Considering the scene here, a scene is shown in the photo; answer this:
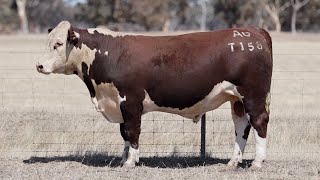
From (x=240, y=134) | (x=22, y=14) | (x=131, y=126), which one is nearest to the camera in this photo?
(x=131, y=126)

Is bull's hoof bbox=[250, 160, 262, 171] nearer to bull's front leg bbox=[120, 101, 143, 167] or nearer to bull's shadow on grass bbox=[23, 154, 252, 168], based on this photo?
bull's shadow on grass bbox=[23, 154, 252, 168]

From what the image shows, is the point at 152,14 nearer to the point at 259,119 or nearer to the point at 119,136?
the point at 119,136

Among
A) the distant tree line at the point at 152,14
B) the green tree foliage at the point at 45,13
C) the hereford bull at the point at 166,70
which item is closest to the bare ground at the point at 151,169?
the hereford bull at the point at 166,70

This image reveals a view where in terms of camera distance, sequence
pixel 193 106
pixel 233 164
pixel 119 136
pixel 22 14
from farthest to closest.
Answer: pixel 22 14, pixel 119 136, pixel 233 164, pixel 193 106

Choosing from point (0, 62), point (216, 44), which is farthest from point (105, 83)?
point (0, 62)

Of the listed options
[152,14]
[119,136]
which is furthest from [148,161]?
[152,14]

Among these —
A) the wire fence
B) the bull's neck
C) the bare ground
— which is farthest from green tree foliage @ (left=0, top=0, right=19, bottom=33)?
the bull's neck

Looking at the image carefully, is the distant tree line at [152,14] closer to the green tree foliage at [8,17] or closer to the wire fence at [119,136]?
the green tree foliage at [8,17]

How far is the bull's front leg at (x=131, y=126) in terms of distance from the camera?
8508 mm

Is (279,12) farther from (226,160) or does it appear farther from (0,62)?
(226,160)

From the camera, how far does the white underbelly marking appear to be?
8.52 m

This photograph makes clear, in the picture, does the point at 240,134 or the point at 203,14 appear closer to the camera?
the point at 240,134

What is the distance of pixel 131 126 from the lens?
28.2 ft

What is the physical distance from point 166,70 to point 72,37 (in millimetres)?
1356
